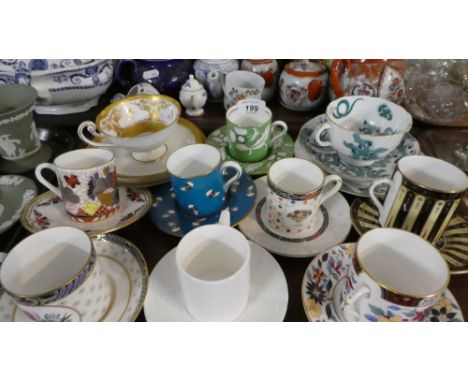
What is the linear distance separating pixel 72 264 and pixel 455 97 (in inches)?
41.0

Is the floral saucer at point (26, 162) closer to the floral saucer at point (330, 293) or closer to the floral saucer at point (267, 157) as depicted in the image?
the floral saucer at point (267, 157)

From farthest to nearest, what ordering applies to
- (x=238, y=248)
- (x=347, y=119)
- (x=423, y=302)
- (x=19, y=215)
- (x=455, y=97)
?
(x=455, y=97)
(x=347, y=119)
(x=19, y=215)
(x=238, y=248)
(x=423, y=302)

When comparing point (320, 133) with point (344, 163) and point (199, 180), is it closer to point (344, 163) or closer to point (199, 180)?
point (344, 163)

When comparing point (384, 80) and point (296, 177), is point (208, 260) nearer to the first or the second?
point (296, 177)

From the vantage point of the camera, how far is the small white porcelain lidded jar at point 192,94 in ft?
3.27

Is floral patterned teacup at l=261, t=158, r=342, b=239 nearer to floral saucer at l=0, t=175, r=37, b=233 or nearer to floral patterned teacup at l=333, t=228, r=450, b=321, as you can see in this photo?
floral patterned teacup at l=333, t=228, r=450, b=321

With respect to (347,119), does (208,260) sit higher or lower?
lower

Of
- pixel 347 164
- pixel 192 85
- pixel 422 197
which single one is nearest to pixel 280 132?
pixel 347 164

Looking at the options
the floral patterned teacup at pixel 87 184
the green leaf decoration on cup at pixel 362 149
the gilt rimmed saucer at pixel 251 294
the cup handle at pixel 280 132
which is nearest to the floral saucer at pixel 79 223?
the floral patterned teacup at pixel 87 184

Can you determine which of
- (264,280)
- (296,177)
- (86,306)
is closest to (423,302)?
(264,280)

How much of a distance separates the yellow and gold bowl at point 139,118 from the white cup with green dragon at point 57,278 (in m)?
0.30

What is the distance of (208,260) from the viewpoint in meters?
0.61

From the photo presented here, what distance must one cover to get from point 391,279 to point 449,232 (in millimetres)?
183

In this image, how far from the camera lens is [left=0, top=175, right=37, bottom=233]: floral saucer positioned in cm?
69
